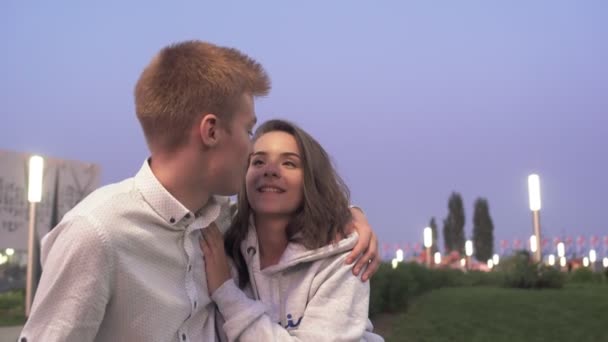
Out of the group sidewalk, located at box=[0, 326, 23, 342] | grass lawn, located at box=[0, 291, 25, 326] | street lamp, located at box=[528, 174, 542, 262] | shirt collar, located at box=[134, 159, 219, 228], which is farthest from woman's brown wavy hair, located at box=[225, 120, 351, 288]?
grass lawn, located at box=[0, 291, 25, 326]

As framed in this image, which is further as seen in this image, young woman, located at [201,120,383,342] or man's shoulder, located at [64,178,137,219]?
young woman, located at [201,120,383,342]

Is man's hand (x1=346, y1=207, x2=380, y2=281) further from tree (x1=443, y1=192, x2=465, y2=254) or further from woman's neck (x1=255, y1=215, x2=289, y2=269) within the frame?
tree (x1=443, y1=192, x2=465, y2=254)

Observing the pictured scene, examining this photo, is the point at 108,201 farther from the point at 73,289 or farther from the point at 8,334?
the point at 8,334

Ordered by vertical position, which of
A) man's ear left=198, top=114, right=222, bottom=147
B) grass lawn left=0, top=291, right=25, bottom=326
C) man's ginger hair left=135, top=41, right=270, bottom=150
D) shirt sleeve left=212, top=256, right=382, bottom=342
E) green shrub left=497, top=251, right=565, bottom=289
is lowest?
grass lawn left=0, top=291, right=25, bottom=326

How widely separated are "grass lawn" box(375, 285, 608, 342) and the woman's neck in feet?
18.4

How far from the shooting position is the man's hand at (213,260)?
1.81 meters

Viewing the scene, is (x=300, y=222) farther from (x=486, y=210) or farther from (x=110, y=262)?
(x=486, y=210)

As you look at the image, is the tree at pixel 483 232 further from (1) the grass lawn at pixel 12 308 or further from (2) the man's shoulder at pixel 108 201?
(2) the man's shoulder at pixel 108 201

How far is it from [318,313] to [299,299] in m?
0.08

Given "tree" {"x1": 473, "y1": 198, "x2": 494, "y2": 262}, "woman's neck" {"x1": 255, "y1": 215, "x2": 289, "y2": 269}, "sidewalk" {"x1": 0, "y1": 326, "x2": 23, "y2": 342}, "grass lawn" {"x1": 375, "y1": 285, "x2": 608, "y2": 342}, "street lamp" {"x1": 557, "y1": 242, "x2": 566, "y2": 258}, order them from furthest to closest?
"tree" {"x1": 473, "y1": 198, "x2": 494, "y2": 262} < "street lamp" {"x1": 557, "y1": 242, "x2": 566, "y2": 258} < "sidewalk" {"x1": 0, "y1": 326, "x2": 23, "y2": 342} < "grass lawn" {"x1": 375, "y1": 285, "x2": 608, "y2": 342} < "woman's neck" {"x1": 255, "y1": 215, "x2": 289, "y2": 269}

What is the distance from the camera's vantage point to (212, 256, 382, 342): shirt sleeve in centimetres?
181

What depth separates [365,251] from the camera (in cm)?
211

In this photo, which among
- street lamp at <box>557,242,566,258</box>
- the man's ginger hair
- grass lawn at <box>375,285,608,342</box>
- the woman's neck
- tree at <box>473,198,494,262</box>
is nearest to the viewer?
the man's ginger hair

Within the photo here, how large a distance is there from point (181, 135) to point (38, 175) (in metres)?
7.78
